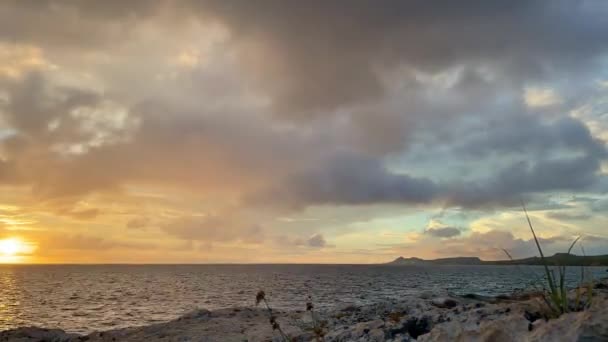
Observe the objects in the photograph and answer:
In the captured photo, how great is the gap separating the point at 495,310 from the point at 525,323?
340 centimetres

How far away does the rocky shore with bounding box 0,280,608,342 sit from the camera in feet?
14.0

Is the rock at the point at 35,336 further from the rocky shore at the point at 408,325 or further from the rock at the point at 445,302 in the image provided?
the rock at the point at 445,302

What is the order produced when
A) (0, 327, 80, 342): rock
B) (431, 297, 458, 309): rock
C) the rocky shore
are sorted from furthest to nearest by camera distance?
(0, 327, 80, 342): rock, (431, 297, 458, 309): rock, the rocky shore

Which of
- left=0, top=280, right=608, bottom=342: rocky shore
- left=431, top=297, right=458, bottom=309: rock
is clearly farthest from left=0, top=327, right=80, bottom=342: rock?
left=431, top=297, right=458, bottom=309: rock

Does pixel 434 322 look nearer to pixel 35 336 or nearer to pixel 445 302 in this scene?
pixel 445 302

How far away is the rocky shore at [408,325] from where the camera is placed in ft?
14.0

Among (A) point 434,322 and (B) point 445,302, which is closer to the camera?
(A) point 434,322

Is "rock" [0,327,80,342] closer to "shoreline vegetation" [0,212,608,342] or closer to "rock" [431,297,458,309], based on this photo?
"shoreline vegetation" [0,212,608,342]

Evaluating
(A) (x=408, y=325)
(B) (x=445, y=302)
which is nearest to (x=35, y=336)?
(A) (x=408, y=325)

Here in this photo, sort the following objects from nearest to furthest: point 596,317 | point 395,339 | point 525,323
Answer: point 596,317
point 525,323
point 395,339

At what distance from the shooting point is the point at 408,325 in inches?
336

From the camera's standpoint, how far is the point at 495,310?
7.85 m

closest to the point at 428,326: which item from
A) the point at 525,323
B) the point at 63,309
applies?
the point at 525,323

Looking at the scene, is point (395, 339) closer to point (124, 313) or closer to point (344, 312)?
point (344, 312)
